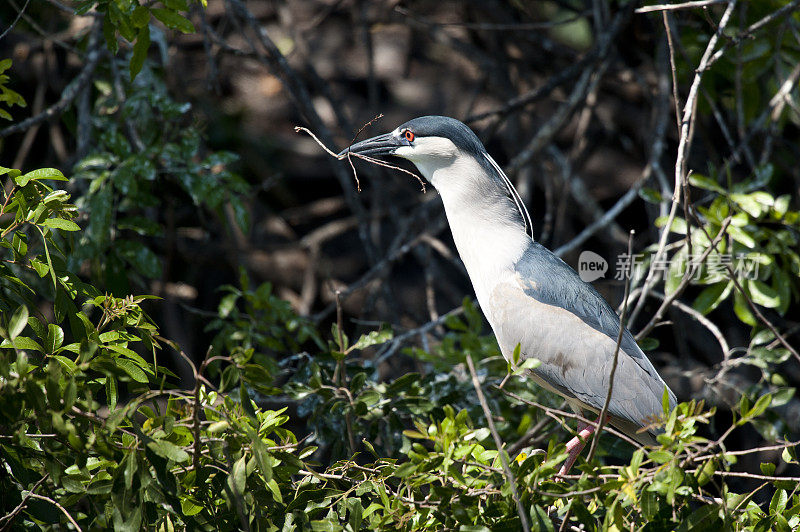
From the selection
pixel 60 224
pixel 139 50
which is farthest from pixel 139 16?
pixel 60 224

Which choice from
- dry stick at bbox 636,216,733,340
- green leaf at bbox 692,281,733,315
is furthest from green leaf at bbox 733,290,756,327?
dry stick at bbox 636,216,733,340

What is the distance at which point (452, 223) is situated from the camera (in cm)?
261

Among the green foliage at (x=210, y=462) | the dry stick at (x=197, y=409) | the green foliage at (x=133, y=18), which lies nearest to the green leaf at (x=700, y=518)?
the green foliage at (x=210, y=462)

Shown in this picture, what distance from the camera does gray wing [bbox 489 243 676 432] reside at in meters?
2.30

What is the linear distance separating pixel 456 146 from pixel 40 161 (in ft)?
8.69

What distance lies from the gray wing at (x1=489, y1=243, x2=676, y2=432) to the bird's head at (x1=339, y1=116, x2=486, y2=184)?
1.50ft

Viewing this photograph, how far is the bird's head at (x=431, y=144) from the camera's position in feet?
8.35

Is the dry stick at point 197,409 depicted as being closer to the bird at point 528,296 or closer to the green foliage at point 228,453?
the green foliage at point 228,453

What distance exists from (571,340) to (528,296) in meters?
0.20

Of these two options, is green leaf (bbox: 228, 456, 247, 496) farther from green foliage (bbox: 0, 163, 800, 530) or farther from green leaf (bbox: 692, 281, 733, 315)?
green leaf (bbox: 692, 281, 733, 315)

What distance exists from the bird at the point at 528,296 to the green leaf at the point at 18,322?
4.25 feet

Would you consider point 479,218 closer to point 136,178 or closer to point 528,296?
point 528,296

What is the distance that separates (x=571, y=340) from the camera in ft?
7.73

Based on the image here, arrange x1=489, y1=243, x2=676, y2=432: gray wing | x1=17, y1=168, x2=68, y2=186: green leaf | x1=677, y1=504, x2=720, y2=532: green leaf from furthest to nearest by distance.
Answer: x1=489, y1=243, x2=676, y2=432: gray wing, x1=17, y1=168, x2=68, y2=186: green leaf, x1=677, y1=504, x2=720, y2=532: green leaf
